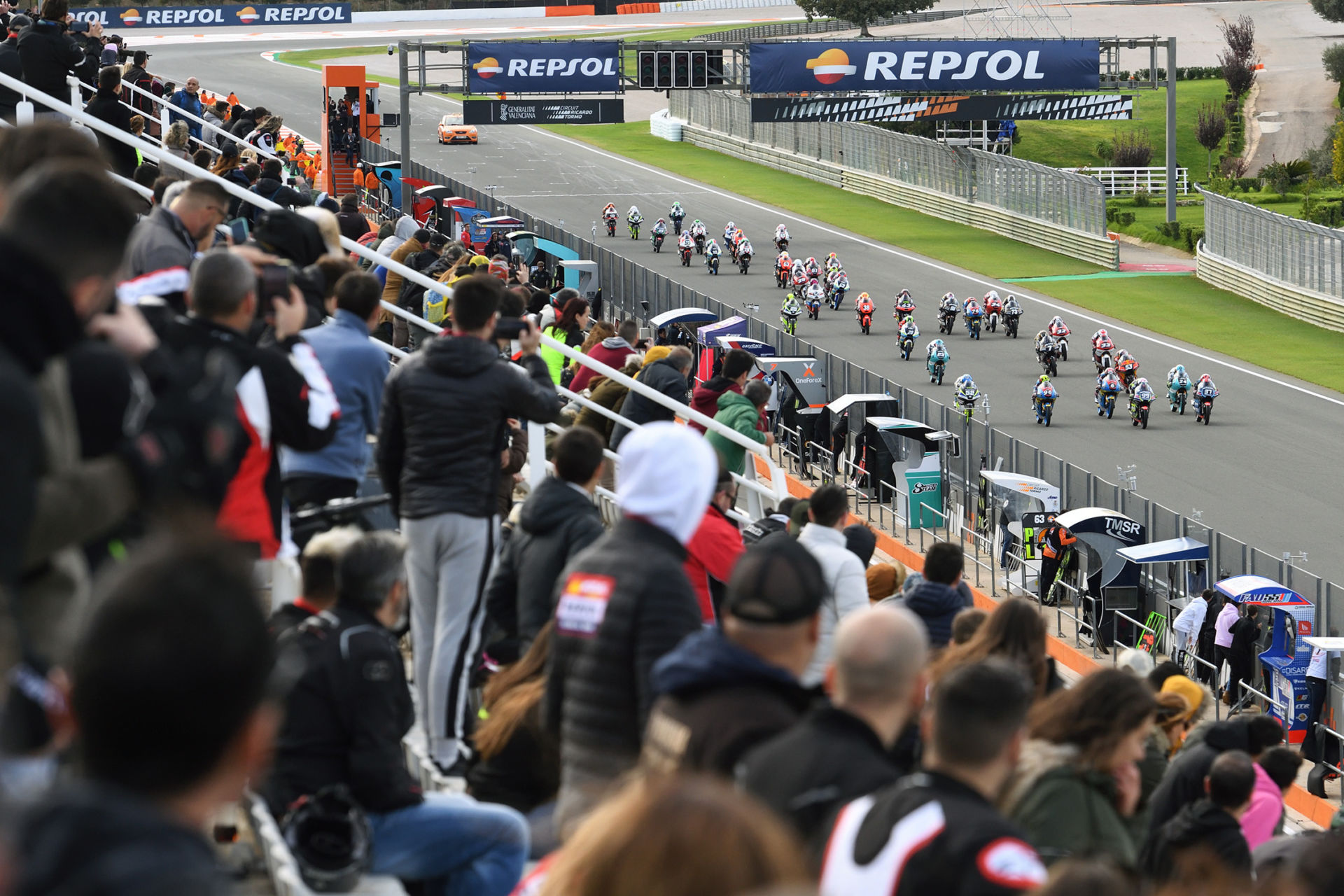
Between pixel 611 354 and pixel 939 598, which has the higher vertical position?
pixel 611 354

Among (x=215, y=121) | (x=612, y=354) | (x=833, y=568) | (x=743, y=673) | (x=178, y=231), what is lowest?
(x=833, y=568)

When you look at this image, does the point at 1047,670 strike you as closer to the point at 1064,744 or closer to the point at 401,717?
the point at 1064,744

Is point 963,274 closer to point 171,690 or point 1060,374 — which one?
point 1060,374

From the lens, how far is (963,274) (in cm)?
5025

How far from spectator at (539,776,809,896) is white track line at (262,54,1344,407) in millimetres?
35109

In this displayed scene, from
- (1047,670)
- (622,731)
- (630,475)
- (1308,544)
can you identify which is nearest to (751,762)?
(622,731)

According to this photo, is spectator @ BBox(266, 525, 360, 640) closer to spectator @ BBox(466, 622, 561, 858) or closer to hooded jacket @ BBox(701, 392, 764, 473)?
spectator @ BBox(466, 622, 561, 858)

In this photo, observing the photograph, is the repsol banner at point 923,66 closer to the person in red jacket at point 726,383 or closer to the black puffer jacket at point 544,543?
the person in red jacket at point 726,383

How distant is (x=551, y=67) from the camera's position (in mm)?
46969

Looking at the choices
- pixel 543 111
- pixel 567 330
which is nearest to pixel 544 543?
pixel 567 330

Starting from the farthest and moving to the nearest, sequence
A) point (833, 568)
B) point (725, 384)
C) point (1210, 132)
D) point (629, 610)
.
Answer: point (1210, 132) → point (725, 384) → point (833, 568) → point (629, 610)

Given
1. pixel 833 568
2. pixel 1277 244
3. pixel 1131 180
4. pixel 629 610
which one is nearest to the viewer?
pixel 629 610

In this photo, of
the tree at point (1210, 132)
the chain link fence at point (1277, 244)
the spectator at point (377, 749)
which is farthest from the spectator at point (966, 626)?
the tree at point (1210, 132)

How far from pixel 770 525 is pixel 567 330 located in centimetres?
442
